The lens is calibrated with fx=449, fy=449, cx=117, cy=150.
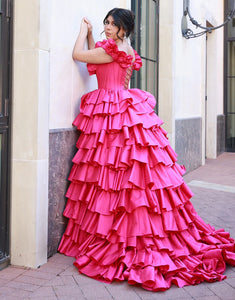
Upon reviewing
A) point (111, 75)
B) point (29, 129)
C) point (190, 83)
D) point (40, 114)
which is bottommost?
point (29, 129)

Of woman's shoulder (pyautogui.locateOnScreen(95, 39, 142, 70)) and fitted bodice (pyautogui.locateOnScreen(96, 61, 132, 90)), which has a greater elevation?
woman's shoulder (pyautogui.locateOnScreen(95, 39, 142, 70))

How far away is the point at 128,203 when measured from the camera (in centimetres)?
306

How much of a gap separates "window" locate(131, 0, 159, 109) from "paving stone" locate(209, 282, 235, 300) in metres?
3.01

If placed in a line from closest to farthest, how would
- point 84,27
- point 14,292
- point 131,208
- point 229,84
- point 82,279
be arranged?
point 14,292 < point 82,279 < point 131,208 < point 84,27 < point 229,84

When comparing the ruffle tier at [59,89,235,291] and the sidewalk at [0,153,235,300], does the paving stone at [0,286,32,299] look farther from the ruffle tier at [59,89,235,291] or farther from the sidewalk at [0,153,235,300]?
the ruffle tier at [59,89,235,291]

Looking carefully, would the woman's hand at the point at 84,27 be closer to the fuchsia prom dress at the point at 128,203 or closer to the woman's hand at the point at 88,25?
the woman's hand at the point at 88,25

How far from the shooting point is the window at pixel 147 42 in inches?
219

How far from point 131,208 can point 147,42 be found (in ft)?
11.6

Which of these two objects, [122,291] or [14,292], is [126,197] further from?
[14,292]

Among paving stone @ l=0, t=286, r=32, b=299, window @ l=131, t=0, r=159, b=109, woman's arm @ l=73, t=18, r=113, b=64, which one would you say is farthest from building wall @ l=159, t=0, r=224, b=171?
paving stone @ l=0, t=286, r=32, b=299

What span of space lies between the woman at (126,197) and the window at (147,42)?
6.39 feet

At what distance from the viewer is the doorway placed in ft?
9.82

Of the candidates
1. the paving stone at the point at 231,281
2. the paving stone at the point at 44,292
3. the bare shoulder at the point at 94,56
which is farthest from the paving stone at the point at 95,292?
the bare shoulder at the point at 94,56

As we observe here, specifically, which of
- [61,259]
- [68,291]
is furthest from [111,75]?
[68,291]
